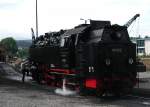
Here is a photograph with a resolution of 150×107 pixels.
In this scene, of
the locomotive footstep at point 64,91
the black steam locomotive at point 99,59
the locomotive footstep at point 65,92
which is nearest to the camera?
the black steam locomotive at point 99,59

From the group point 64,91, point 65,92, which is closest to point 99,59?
point 65,92

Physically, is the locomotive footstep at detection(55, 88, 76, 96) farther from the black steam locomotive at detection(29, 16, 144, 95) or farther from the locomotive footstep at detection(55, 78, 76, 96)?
the black steam locomotive at detection(29, 16, 144, 95)

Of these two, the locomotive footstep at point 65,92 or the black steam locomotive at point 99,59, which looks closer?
the black steam locomotive at point 99,59

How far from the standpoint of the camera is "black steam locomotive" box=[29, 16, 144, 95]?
690 inches

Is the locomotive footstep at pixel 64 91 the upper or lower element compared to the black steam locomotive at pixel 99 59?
lower

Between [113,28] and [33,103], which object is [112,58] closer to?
[113,28]

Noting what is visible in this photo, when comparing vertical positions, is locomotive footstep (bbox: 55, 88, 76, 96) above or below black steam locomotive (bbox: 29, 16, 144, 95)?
below

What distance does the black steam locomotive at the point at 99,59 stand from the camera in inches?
690

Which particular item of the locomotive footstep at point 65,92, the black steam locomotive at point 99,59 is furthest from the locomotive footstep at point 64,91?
the black steam locomotive at point 99,59

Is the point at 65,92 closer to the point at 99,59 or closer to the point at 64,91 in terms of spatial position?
the point at 64,91

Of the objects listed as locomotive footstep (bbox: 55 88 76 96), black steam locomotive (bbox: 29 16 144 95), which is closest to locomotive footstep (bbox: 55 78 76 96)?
locomotive footstep (bbox: 55 88 76 96)

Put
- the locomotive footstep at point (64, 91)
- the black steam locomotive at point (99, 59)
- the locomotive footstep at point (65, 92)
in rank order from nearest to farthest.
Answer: the black steam locomotive at point (99, 59) → the locomotive footstep at point (65, 92) → the locomotive footstep at point (64, 91)

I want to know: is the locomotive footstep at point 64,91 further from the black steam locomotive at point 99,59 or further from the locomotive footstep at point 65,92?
the black steam locomotive at point 99,59

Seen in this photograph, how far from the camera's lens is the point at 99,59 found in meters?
17.5
